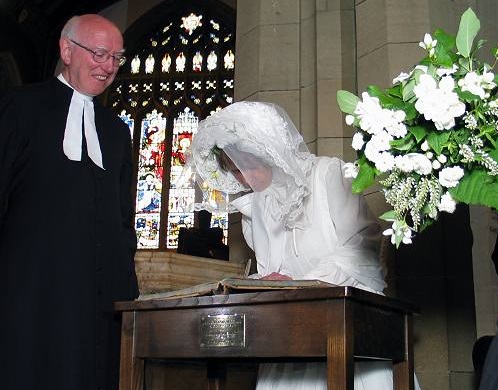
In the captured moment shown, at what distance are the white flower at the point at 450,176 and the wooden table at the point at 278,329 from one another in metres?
0.44

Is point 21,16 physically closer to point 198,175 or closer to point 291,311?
point 198,175

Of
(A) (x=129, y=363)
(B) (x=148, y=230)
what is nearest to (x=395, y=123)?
(A) (x=129, y=363)

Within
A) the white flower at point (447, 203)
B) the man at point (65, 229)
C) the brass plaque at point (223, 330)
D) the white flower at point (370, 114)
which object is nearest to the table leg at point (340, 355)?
the brass plaque at point (223, 330)

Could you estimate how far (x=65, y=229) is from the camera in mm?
3068

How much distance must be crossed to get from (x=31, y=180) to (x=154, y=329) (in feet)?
3.16

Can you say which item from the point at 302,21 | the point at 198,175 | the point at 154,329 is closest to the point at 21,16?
the point at 302,21

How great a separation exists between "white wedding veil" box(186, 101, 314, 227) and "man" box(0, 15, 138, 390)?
462 millimetres

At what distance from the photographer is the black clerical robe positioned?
290 cm

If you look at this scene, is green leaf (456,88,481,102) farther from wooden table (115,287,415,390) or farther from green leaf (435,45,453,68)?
wooden table (115,287,415,390)

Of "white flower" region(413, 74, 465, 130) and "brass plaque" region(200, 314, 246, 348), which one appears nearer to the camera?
"white flower" region(413, 74, 465, 130)

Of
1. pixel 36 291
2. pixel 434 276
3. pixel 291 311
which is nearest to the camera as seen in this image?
pixel 291 311

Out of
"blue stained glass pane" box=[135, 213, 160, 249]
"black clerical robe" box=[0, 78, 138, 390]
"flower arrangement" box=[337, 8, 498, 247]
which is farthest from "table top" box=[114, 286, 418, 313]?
"blue stained glass pane" box=[135, 213, 160, 249]

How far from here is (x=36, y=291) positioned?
296 cm

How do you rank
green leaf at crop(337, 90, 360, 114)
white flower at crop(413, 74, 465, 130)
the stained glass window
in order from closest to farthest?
white flower at crop(413, 74, 465, 130), green leaf at crop(337, 90, 360, 114), the stained glass window
